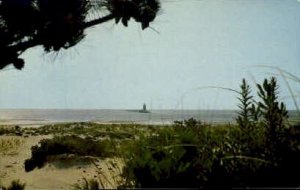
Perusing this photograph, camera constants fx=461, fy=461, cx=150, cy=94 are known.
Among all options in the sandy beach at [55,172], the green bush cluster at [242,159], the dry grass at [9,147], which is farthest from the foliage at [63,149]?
the green bush cluster at [242,159]

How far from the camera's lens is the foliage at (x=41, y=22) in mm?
5758

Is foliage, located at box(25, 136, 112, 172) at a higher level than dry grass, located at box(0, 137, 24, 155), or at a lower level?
higher

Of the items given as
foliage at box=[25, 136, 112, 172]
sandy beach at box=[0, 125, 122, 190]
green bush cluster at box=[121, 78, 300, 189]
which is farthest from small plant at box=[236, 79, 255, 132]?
foliage at box=[25, 136, 112, 172]

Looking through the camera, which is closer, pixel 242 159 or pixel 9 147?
pixel 242 159

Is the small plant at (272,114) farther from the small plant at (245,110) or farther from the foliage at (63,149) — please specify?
the foliage at (63,149)

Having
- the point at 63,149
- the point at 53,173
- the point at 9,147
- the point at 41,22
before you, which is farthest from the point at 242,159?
the point at 9,147

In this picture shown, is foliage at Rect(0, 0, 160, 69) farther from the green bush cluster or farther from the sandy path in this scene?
the sandy path

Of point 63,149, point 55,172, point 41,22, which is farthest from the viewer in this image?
point 63,149

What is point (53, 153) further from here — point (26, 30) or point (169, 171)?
point (169, 171)

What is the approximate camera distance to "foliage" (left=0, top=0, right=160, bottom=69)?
5758mm

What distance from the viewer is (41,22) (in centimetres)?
585

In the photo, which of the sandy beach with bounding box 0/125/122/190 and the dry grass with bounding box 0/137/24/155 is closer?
the sandy beach with bounding box 0/125/122/190

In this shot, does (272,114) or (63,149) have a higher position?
(272,114)

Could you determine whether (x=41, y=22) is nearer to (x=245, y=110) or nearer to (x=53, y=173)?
(x=245, y=110)
